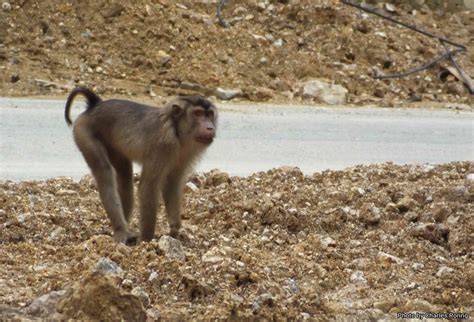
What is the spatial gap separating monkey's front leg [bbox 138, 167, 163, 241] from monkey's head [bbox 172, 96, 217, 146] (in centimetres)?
43

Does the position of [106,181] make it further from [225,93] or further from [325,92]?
[325,92]

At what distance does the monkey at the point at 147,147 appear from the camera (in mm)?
8336

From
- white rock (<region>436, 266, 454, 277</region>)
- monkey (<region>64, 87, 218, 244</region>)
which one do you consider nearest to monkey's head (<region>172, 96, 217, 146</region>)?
monkey (<region>64, 87, 218, 244</region>)

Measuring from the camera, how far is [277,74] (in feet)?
54.6

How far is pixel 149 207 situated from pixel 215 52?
8776mm

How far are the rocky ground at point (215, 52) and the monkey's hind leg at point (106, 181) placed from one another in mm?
6520

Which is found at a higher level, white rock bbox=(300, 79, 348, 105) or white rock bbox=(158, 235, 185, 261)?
white rock bbox=(158, 235, 185, 261)

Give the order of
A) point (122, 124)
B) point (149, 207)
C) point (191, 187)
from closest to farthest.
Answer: point (149, 207)
point (122, 124)
point (191, 187)

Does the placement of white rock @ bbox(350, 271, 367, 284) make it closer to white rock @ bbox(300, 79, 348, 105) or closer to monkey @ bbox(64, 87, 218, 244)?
monkey @ bbox(64, 87, 218, 244)

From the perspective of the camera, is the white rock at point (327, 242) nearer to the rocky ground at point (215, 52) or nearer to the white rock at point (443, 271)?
the white rock at point (443, 271)

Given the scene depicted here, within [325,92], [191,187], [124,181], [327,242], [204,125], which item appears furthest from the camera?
[325,92]

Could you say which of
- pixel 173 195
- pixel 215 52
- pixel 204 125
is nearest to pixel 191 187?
pixel 173 195

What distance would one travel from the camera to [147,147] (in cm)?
847

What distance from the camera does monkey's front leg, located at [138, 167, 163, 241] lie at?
326 inches
